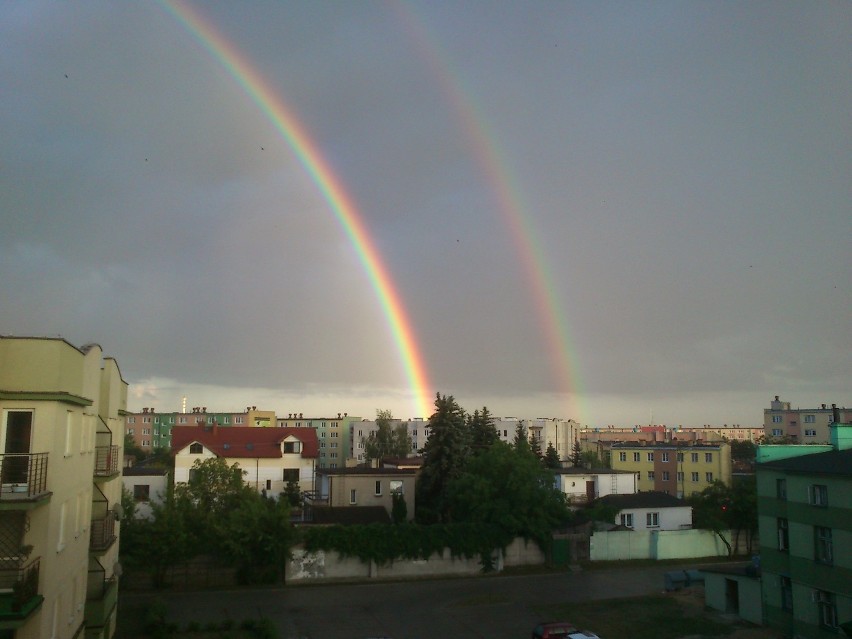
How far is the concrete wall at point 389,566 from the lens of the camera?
3784 centimetres

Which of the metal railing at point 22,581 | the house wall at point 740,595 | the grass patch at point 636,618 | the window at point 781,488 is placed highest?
the window at point 781,488

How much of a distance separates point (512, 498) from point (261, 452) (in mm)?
25074

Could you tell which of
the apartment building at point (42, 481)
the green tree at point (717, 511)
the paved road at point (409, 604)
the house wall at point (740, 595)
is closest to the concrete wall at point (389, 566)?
the paved road at point (409, 604)

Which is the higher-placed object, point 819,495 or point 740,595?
point 819,495

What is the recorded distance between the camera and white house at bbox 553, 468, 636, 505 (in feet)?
191

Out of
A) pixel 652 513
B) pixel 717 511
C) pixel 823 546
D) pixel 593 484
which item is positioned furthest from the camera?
pixel 593 484

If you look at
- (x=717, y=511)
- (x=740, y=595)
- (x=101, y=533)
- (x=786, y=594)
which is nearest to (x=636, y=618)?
(x=740, y=595)

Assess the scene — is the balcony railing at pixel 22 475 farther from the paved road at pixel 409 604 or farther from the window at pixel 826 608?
the window at pixel 826 608

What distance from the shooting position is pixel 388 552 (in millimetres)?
39125

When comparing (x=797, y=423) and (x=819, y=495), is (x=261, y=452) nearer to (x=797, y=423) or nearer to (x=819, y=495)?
Result: (x=819, y=495)

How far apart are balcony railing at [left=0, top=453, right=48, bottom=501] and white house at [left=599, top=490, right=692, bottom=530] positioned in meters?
42.5

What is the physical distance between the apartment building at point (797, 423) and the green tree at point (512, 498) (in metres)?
95.8

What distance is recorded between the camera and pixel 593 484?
5869 centimetres

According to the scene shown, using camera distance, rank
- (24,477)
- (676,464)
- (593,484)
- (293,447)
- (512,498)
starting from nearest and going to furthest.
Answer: (24,477) → (512,498) → (593,484) → (293,447) → (676,464)
